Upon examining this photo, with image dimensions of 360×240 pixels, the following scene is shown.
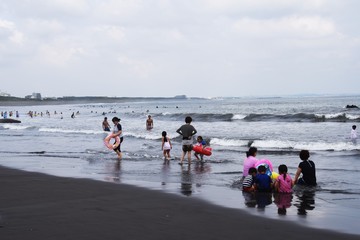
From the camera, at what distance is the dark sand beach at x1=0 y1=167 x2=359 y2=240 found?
19.9ft

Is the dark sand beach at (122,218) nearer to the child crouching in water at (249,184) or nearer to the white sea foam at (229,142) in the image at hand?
the child crouching in water at (249,184)

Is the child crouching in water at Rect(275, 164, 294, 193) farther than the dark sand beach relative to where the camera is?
Yes

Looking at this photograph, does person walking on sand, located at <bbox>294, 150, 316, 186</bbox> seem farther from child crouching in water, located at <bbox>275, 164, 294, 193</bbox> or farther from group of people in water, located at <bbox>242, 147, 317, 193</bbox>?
child crouching in water, located at <bbox>275, 164, 294, 193</bbox>

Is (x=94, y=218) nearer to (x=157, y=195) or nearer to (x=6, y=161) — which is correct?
(x=157, y=195)

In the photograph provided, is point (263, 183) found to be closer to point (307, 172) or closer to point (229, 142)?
point (307, 172)

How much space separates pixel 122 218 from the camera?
6902 millimetres

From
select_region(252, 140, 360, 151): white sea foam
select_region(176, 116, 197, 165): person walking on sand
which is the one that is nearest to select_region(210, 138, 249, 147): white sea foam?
select_region(252, 140, 360, 151): white sea foam

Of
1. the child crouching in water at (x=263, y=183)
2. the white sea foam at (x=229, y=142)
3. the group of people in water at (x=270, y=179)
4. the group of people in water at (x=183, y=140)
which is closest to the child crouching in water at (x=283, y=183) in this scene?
the group of people in water at (x=270, y=179)

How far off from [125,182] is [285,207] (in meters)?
4.30

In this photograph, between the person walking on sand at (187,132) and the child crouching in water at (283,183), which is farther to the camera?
the person walking on sand at (187,132)

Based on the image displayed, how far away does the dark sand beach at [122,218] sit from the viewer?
606cm

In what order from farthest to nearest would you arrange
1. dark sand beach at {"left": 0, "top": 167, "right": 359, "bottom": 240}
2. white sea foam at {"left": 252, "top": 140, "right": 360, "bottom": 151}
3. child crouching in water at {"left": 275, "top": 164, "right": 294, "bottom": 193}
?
white sea foam at {"left": 252, "top": 140, "right": 360, "bottom": 151}
child crouching in water at {"left": 275, "top": 164, "right": 294, "bottom": 193}
dark sand beach at {"left": 0, "top": 167, "right": 359, "bottom": 240}

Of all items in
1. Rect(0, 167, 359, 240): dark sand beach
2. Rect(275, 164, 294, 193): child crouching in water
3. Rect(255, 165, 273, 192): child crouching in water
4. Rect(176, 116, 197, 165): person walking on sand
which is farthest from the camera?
Rect(176, 116, 197, 165): person walking on sand

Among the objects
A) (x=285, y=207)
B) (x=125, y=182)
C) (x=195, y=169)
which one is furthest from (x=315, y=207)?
(x=195, y=169)
